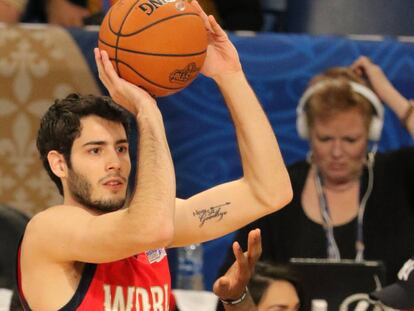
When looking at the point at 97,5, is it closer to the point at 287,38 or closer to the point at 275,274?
the point at 287,38

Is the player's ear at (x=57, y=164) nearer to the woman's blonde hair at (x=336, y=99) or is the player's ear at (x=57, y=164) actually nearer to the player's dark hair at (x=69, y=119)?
the player's dark hair at (x=69, y=119)

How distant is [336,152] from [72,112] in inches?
84.7

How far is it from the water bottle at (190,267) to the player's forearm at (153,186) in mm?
2291

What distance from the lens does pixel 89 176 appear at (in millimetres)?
3709

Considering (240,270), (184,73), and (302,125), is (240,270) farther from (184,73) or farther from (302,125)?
(302,125)

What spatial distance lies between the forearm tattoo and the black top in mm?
1575

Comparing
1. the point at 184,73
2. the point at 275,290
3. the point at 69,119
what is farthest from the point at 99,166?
the point at 275,290

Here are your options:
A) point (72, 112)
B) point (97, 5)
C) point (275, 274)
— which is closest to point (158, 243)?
point (72, 112)

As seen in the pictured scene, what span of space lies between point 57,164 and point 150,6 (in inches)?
26.0

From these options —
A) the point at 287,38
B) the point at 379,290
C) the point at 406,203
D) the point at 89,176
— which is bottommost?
the point at 379,290

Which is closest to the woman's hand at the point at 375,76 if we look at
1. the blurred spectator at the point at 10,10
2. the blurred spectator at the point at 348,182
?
the blurred spectator at the point at 348,182

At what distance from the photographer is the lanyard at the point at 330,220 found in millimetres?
5551

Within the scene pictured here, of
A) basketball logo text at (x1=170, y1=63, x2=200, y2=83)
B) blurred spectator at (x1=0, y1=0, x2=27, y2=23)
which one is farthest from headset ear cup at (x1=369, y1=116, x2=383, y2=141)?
blurred spectator at (x1=0, y1=0, x2=27, y2=23)

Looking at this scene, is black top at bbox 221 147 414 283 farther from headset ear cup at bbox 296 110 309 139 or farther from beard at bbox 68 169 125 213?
beard at bbox 68 169 125 213
